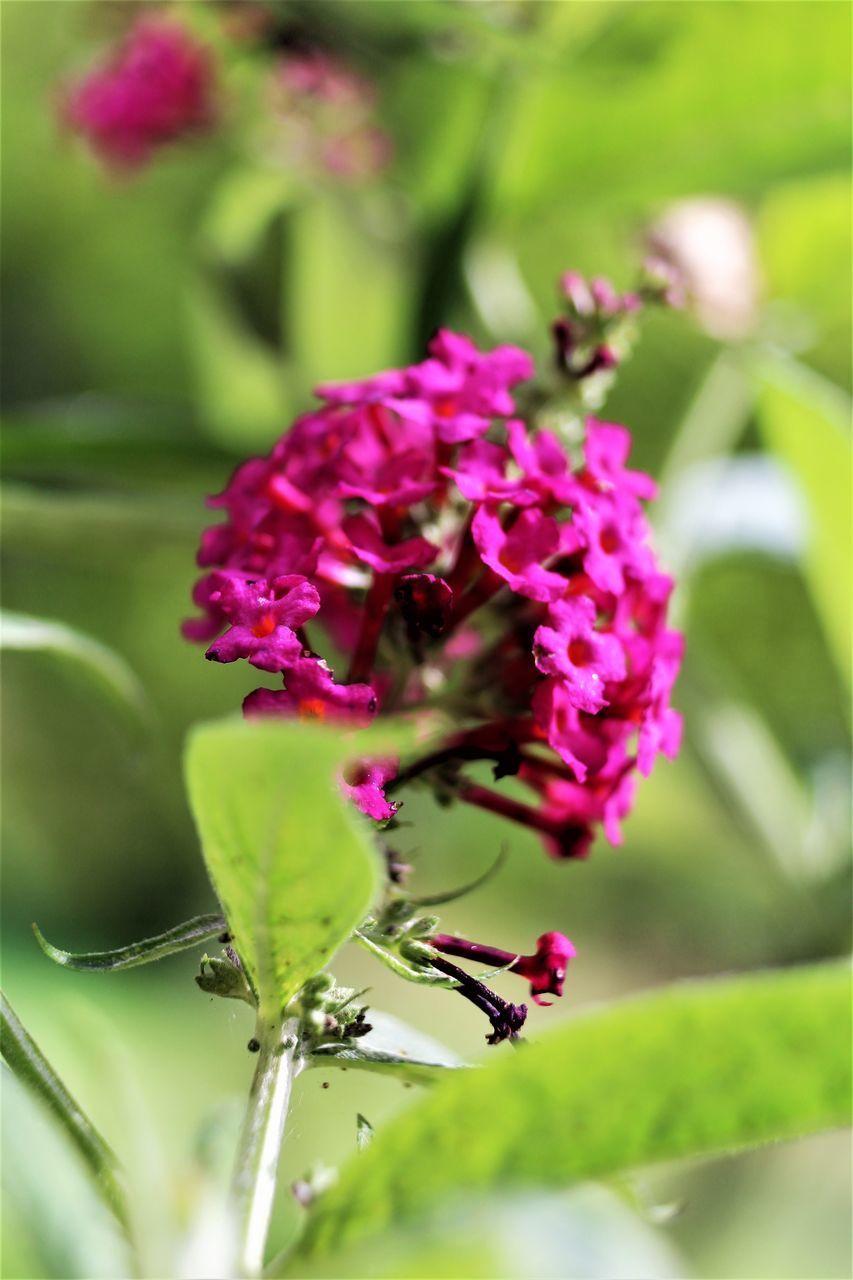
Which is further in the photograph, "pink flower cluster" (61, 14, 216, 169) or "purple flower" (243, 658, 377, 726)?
"pink flower cluster" (61, 14, 216, 169)

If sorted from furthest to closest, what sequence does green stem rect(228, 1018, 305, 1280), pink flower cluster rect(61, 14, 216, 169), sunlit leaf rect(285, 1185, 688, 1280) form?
pink flower cluster rect(61, 14, 216, 169) < green stem rect(228, 1018, 305, 1280) < sunlit leaf rect(285, 1185, 688, 1280)

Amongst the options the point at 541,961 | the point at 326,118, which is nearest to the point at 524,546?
the point at 541,961

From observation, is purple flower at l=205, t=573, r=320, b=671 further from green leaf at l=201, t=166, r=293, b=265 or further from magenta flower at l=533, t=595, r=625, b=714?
green leaf at l=201, t=166, r=293, b=265

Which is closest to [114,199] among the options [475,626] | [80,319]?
[80,319]

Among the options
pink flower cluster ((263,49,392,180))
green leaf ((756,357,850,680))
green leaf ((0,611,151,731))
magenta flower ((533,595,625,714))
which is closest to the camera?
magenta flower ((533,595,625,714))

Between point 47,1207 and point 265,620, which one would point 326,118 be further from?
point 47,1207

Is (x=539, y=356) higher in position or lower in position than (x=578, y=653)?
lower

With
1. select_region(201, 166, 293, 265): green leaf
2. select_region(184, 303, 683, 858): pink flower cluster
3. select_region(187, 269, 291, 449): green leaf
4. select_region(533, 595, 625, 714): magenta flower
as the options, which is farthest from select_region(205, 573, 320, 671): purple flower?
select_region(201, 166, 293, 265): green leaf
